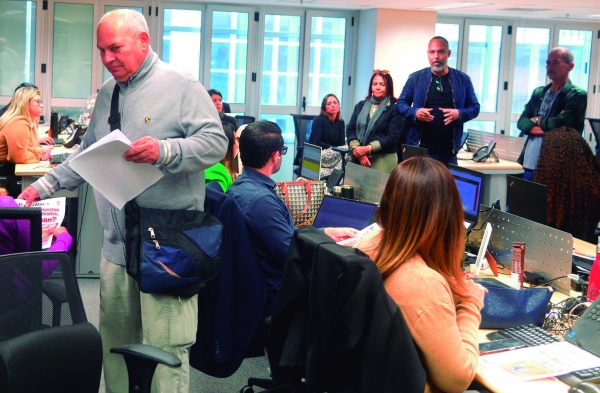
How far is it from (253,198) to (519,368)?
4.15ft

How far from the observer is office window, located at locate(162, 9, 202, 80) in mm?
9641

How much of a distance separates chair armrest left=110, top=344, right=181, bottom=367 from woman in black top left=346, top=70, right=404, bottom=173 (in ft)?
11.4

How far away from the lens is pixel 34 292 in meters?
1.78

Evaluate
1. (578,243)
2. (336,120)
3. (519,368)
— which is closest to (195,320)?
(519,368)

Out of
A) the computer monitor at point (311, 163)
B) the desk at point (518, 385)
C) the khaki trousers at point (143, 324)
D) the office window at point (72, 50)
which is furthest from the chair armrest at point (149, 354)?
the office window at point (72, 50)

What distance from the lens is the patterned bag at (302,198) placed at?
3.73 meters

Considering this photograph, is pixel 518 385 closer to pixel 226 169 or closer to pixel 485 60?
pixel 226 169

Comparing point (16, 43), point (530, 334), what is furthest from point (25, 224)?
point (16, 43)

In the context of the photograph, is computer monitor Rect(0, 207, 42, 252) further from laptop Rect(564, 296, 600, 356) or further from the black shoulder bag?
laptop Rect(564, 296, 600, 356)

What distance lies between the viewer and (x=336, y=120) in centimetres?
769

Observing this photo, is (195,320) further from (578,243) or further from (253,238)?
(578,243)

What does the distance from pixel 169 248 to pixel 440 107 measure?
11.2ft

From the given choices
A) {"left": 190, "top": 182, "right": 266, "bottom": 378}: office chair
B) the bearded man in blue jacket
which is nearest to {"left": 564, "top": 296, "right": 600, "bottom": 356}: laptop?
{"left": 190, "top": 182, "right": 266, "bottom": 378}: office chair

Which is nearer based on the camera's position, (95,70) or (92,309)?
(92,309)
